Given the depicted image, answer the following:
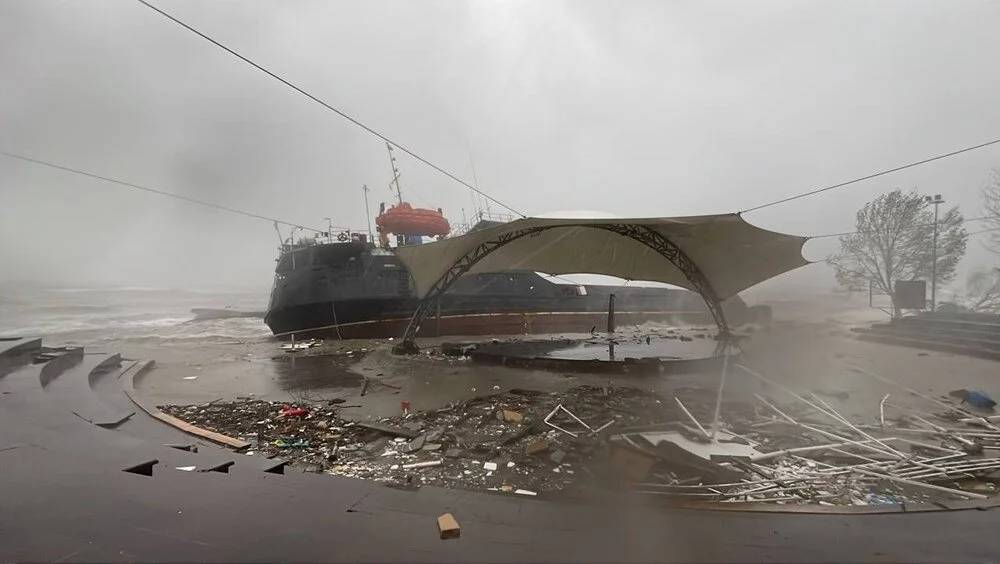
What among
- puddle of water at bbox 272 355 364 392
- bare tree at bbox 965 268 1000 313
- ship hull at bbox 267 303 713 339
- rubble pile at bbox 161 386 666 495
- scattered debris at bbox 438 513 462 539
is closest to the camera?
scattered debris at bbox 438 513 462 539

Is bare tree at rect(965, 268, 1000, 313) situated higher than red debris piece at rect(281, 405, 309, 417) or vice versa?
bare tree at rect(965, 268, 1000, 313)

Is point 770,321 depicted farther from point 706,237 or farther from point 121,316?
point 121,316

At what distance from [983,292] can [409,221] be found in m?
35.8

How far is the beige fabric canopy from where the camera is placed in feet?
33.9

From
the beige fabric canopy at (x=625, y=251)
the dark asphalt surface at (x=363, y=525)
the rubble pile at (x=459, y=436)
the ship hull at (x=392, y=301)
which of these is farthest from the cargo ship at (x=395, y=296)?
the dark asphalt surface at (x=363, y=525)

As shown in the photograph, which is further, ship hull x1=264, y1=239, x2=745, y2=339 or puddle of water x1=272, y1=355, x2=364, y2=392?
ship hull x1=264, y1=239, x2=745, y2=339

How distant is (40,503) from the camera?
9.25 ft

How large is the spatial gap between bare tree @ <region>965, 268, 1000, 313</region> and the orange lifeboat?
31861mm

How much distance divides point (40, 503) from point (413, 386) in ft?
18.5

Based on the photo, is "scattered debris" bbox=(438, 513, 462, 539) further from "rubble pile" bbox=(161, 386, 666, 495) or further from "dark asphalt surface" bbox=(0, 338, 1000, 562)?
"rubble pile" bbox=(161, 386, 666, 495)

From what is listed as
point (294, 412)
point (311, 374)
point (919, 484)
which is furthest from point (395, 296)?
point (919, 484)

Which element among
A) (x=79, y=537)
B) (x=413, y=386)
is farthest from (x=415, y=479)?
(x=413, y=386)

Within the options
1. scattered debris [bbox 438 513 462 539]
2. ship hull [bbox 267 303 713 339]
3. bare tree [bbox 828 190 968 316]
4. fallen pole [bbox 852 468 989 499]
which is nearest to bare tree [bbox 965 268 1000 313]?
bare tree [bbox 828 190 968 316]

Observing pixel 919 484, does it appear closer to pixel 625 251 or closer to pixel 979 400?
pixel 979 400
